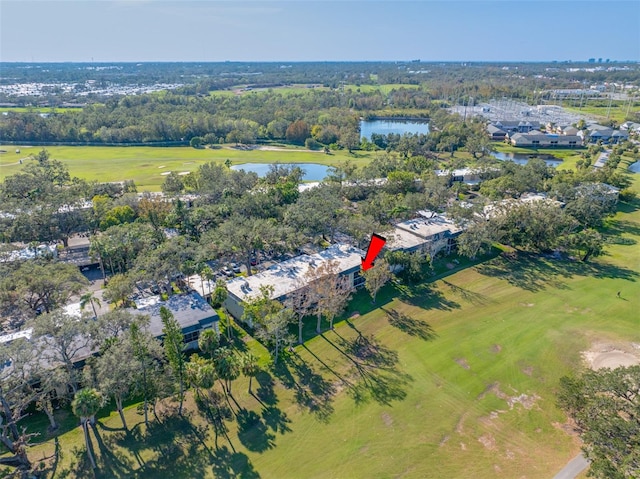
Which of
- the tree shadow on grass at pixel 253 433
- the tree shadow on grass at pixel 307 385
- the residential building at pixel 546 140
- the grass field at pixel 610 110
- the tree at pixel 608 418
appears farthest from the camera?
the grass field at pixel 610 110

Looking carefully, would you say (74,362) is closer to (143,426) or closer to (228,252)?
(143,426)

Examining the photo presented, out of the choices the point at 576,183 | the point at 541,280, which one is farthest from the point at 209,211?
the point at 576,183

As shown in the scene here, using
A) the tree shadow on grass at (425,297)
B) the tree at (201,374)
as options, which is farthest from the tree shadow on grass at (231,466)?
the tree shadow on grass at (425,297)

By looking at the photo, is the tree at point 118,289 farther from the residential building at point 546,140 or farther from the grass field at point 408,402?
the residential building at point 546,140

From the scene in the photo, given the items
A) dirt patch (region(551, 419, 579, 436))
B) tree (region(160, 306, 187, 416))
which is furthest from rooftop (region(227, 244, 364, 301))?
dirt patch (region(551, 419, 579, 436))

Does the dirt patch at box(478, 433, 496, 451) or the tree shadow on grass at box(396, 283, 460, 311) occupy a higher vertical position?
the tree shadow on grass at box(396, 283, 460, 311)

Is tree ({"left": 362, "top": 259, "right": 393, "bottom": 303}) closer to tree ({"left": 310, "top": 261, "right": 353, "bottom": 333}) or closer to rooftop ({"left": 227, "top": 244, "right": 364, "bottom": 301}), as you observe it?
tree ({"left": 310, "top": 261, "right": 353, "bottom": 333})

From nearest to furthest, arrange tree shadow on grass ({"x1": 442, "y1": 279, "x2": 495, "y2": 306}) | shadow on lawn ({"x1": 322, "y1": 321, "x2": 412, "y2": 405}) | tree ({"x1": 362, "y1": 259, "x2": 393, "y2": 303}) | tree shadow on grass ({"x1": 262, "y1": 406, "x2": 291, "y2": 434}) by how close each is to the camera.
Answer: tree shadow on grass ({"x1": 262, "y1": 406, "x2": 291, "y2": 434})
shadow on lawn ({"x1": 322, "y1": 321, "x2": 412, "y2": 405})
tree ({"x1": 362, "y1": 259, "x2": 393, "y2": 303})
tree shadow on grass ({"x1": 442, "y1": 279, "x2": 495, "y2": 306})

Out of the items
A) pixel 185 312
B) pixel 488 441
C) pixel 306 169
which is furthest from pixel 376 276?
pixel 306 169
